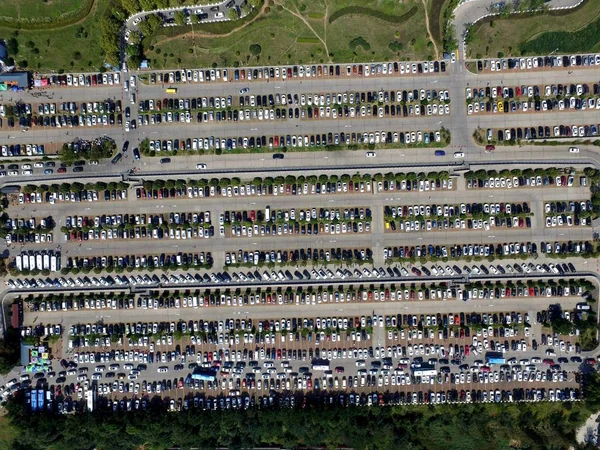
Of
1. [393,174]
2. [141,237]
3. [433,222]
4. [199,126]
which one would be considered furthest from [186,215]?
[433,222]

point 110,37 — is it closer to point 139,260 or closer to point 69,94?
point 69,94

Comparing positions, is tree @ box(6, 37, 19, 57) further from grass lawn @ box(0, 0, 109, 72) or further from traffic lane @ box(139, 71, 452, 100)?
traffic lane @ box(139, 71, 452, 100)

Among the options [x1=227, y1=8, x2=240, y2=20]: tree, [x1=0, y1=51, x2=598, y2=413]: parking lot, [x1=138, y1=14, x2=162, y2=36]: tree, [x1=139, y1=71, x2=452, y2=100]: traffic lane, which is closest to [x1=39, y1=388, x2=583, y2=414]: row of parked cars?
[x1=0, y1=51, x2=598, y2=413]: parking lot

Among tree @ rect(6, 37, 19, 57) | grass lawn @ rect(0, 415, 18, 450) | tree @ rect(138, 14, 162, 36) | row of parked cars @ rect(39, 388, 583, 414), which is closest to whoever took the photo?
tree @ rect(138, 14, 162, 36)

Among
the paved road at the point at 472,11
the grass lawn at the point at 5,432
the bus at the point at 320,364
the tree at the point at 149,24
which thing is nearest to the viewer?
the tree at the point at 149,24

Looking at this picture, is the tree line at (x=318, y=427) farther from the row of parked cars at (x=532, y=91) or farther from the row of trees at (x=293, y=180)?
the row of parked cars at (x=532, y=91)

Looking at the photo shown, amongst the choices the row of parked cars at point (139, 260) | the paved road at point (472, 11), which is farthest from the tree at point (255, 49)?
the row of parked cars at point (139, 260)
